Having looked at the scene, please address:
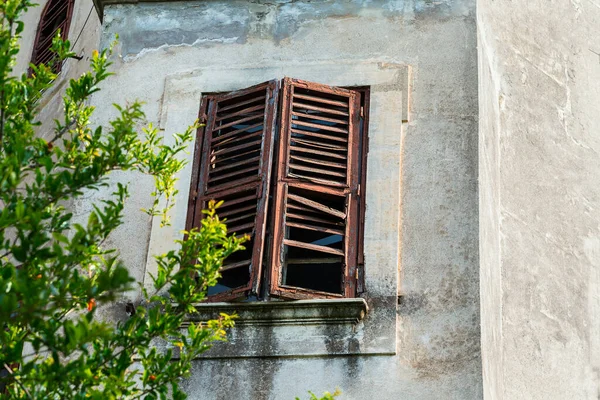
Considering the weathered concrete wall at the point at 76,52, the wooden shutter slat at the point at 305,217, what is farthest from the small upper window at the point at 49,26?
the wooden shutter slat at the point at 305,217

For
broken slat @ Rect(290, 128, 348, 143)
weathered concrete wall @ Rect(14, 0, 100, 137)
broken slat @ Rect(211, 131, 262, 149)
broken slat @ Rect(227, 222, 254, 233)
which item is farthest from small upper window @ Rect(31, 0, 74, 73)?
broken slat @ Rect(227, 222, 254, 233)

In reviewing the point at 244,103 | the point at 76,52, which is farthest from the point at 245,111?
the point at 76,52

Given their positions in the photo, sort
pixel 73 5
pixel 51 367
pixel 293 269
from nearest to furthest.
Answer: pixel 51 367 → pixel 293 269 → pixel 73 5

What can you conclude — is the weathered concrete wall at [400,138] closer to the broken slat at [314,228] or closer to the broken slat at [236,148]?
the broken slat at [314,228]

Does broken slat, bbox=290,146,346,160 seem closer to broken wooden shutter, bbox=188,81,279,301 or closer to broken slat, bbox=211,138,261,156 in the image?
broken wooden shutter, bbox=188,81,279,301

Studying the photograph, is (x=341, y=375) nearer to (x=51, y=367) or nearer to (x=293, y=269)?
(x=293, y=269)

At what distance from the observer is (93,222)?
729cm

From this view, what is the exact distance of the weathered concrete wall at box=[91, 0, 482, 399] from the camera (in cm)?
983

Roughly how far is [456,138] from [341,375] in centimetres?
204

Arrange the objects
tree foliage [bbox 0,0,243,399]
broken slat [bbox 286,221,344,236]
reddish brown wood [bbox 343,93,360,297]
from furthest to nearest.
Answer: broken slat [bbox 286,221,344,236]
reddish brown wood [bbox 343,93,360,297]
tree foliage [bbox 0,0,243,399]

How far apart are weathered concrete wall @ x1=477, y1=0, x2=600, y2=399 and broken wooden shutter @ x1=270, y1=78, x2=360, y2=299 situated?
38.0 inches

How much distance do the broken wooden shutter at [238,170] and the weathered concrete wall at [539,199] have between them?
5.18 ft

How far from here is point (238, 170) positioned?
1093 centimetres

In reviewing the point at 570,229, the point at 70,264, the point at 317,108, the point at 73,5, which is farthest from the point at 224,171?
the point at 73,5
